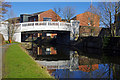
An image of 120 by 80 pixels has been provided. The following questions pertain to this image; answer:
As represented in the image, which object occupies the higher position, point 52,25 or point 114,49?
point 52,25

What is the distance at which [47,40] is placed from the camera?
40.6 m

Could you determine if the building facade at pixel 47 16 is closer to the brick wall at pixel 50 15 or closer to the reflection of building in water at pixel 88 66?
the brick wall at pixel 50 15

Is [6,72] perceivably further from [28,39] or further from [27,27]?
[28,39]

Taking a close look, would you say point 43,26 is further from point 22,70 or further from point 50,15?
point 22,70

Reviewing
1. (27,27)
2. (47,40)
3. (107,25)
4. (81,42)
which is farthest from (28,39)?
(107,25)

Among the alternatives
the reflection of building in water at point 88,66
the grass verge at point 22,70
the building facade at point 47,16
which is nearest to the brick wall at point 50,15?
the building facade at point 47,16

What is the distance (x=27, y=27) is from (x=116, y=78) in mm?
21280

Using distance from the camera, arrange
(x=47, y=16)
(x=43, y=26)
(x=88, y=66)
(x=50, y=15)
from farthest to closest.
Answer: (x=50, y=15) < (x=47, y=16) < (x=43, y=26) < (x=88, y=66)

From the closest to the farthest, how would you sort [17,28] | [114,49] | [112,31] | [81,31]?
[114,49] → [112,31] → [17,28] → [81,31]

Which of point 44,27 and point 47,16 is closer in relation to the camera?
point 44,27

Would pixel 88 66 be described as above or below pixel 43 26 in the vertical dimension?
below

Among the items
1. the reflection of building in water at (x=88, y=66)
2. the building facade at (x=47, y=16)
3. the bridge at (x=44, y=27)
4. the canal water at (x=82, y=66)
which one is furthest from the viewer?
the building facade at (x=47, y=16)

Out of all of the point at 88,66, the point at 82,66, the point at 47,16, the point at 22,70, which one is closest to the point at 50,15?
the point at 47,16

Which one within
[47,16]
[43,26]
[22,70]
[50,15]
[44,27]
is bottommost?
[22,70]
